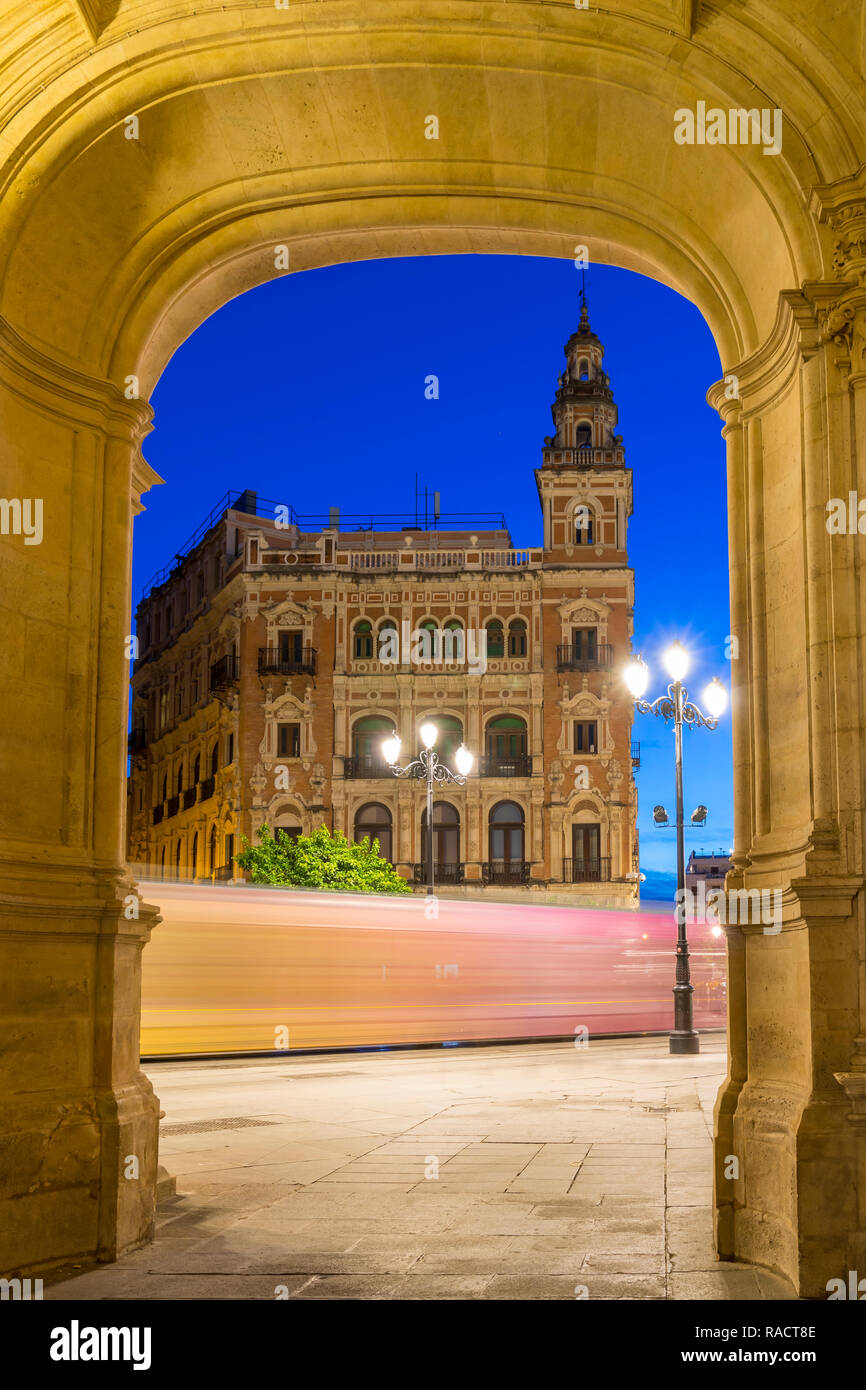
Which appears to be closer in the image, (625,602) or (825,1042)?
(825,1042)

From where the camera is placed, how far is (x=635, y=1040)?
26500mm

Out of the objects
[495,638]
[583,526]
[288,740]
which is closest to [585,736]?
[495,638]

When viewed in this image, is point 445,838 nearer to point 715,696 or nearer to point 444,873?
point 444,873

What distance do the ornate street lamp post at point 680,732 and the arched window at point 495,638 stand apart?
1052 inches

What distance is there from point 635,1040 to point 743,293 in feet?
69.3

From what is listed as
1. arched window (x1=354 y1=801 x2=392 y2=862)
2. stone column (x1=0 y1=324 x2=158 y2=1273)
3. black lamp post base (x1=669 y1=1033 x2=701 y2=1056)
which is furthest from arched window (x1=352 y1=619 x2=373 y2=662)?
stone column (x1=0 y1=324 x2=158 y2=1273)

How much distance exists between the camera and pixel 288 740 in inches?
1941

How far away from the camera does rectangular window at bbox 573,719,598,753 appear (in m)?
47.8

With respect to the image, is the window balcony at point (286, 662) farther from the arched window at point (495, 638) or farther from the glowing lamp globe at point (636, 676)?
the glowing lamp globe at point (636, 676)

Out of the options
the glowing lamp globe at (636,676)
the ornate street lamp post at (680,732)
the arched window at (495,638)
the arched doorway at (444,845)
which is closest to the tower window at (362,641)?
the arched window at (495,638)

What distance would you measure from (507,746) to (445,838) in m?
3.99

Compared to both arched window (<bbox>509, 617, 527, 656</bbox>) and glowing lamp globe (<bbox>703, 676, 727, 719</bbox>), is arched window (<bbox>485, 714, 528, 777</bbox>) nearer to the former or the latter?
arched window (<bbox>509, 617, 527, 656</bbox>)

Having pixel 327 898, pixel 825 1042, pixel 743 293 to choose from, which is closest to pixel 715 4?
pixel 743 293
